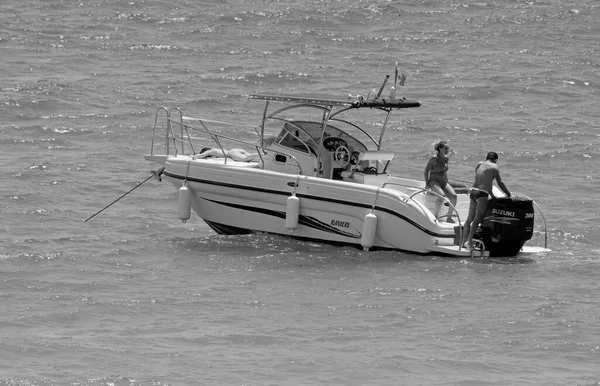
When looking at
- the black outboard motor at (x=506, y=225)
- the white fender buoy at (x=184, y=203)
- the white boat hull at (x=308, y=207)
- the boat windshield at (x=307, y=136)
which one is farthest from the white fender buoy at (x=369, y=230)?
the white fender buoy at (x=184, y=203)

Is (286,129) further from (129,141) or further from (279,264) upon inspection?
(129,141)

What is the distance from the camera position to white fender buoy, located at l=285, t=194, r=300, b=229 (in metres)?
17.8

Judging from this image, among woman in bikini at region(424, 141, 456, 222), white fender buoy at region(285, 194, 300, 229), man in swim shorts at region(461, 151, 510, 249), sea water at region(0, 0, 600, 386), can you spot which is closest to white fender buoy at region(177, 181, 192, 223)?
sea water at region(0, 0, 600, 386)

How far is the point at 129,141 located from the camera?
25.6 m

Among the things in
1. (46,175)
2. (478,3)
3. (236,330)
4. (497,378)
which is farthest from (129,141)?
(478,3)

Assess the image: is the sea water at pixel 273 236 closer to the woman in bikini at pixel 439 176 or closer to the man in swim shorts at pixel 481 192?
the man in swim shorts at pixel 481 192

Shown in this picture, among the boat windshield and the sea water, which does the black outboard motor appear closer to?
the sea water

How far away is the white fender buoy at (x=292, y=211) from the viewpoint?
17.8 m

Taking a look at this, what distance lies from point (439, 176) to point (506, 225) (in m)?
1.21

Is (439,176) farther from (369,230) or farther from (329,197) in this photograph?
(329,197)

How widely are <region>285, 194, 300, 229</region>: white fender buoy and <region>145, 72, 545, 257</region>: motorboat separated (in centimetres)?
1

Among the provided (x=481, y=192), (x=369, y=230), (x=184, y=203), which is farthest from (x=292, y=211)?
(x=481, y=192)

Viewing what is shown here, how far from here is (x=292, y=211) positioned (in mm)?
17812

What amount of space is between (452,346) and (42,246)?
264 inches
